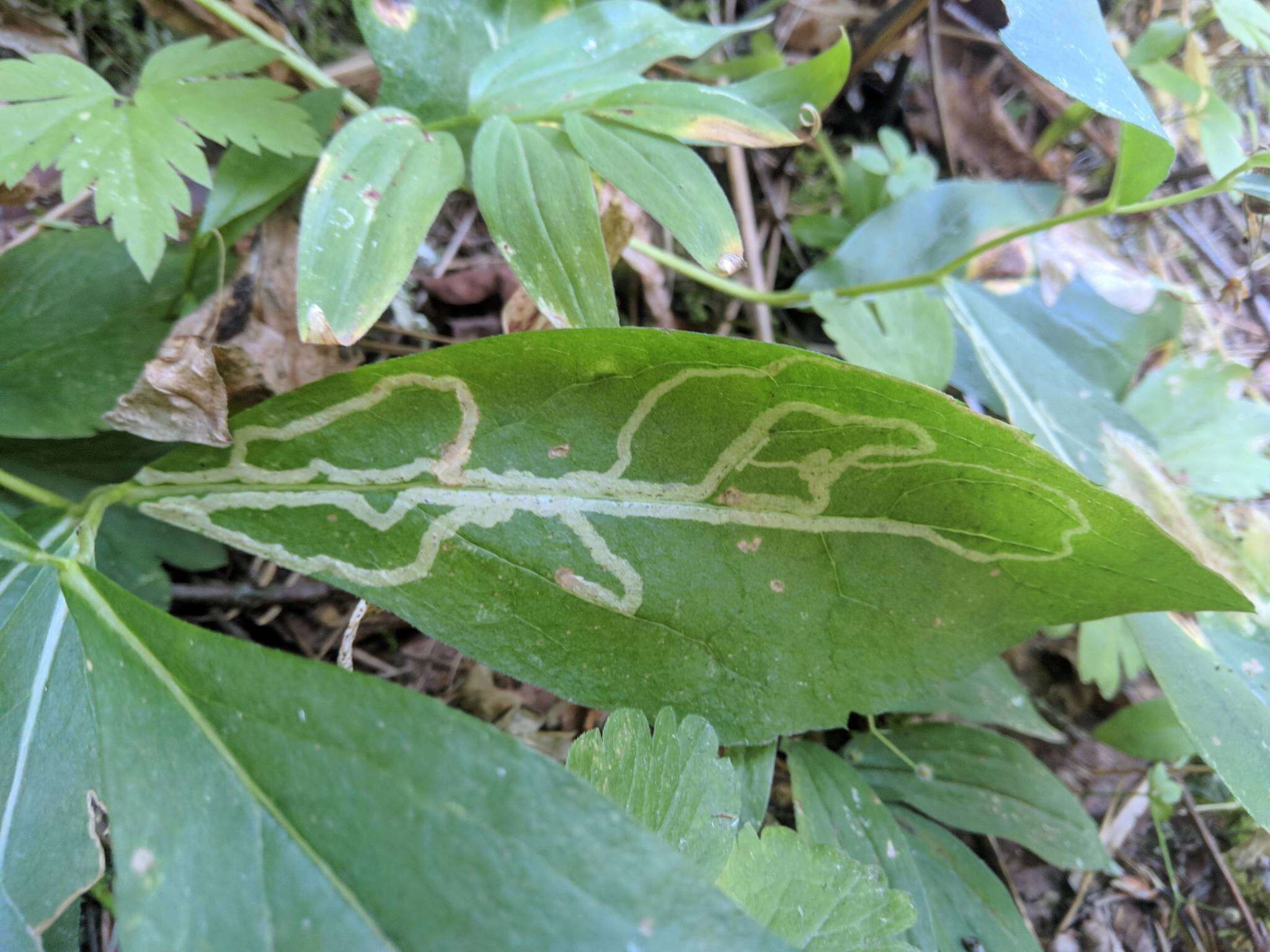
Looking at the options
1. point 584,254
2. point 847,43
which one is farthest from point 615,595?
point 847,43

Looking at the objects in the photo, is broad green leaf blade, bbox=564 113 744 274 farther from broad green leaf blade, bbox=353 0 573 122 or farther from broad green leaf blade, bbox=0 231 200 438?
broad green leaf blade, bbox=0 231 200 438

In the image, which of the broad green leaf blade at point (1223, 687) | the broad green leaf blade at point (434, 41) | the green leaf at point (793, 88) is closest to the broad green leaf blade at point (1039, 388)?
the broad green leaf blade at point (1223, 687)

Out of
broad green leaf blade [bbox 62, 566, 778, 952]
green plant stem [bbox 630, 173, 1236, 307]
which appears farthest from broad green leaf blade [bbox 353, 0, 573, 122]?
broad green leaf blade [bbox 62, 566, 778, 952]

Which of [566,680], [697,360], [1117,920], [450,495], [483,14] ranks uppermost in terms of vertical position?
[483,14]

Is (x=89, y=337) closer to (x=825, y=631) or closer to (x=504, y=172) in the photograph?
(x=504, y=172)

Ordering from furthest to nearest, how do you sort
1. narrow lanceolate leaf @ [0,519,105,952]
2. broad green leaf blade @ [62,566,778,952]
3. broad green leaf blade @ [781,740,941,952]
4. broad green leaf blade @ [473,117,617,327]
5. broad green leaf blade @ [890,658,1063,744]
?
broad green leaf blade @ [890,658,1063,744] < broad green leaf blade @ [781,740,941,952] < broad green leaf blade @ [473,117,617,327] < narrow lanceolate leaf @ [0,519,105,952] < broad green leaf blade @ [62,566,778,952]

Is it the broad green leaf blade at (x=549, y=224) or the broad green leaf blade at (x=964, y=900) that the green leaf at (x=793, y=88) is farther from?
the broad green leaf blade at (x=964, y=900)
